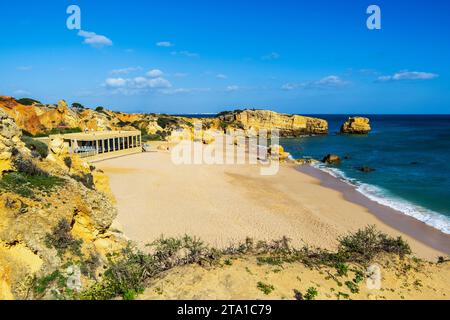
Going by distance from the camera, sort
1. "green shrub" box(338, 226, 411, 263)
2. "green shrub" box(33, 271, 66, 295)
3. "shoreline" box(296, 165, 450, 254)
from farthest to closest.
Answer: "shoreline" box(296, 165, 450, 254) → "green shrub" box(338, 226, 411, 263) → "green shrub" box(33, 271, 66, 295)

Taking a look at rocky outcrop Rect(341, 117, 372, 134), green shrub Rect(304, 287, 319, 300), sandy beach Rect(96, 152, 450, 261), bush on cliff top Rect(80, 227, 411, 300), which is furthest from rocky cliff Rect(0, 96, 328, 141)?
green shrub Rect(304, 287, 319, 300)

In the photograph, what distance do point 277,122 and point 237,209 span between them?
61676mm

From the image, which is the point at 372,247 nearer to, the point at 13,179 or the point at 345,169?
the point at 13,179

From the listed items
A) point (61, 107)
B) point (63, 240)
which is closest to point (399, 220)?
point (63, 240)

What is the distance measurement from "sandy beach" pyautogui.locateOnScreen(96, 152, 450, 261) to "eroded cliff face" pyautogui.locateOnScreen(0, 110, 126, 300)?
4327mm

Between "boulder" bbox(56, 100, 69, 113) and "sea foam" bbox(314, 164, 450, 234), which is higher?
"boulder" bbox(56, 100, 69, 113)

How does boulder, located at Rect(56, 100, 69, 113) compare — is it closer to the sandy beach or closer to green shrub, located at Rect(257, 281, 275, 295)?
the sandy beach

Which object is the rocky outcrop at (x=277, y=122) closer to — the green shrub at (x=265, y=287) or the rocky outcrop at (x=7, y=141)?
the rocky outcrop at (x=7, y=141)

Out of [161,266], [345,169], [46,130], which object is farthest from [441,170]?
[46,130]

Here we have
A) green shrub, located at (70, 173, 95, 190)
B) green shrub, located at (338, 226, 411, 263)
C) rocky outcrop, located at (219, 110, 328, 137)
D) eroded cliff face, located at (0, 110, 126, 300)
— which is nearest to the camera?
eroded cliff face, located at (0, 110, 126, 300)

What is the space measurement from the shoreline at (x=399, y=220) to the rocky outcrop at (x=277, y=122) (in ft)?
170

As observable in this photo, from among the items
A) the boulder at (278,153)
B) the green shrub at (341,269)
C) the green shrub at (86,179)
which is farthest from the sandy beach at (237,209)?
the boulder at (278,153)

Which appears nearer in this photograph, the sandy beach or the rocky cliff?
the sandy beach

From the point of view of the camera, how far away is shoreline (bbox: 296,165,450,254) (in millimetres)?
14553
